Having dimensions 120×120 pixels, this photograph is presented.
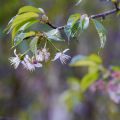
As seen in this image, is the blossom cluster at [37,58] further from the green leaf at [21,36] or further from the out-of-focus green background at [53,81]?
the out-of-focus green background at [53,81]

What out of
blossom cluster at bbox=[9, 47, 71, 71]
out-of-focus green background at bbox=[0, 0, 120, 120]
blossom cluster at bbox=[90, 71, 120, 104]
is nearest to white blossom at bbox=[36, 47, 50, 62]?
blossom cluster at bbox=[9, 47, 71, 71]

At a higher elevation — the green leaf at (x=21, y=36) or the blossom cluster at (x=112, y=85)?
the blossom cluster at (x=112, y=85)

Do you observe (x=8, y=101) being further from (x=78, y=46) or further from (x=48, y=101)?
(x=78, y=46)

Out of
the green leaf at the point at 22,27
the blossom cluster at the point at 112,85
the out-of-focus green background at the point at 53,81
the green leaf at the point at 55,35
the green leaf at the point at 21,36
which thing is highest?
the out-of-focus green background at the point at 53,81

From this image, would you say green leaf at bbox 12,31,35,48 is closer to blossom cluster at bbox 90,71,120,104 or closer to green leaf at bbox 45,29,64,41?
green leaf at bbox 45,29,64,41

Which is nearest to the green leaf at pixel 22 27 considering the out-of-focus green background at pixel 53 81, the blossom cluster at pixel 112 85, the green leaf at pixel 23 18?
the green leaf at pixel 23 18

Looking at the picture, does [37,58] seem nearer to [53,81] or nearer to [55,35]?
[55,35]

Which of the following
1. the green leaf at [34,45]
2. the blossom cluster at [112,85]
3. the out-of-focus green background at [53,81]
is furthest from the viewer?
the out-of-focus green background at [53,81]

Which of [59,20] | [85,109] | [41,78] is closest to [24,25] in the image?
[59,20]
